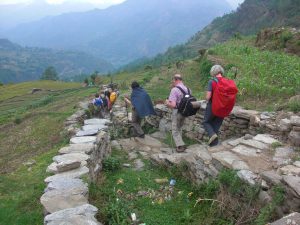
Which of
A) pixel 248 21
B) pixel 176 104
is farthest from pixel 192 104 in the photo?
pixel 248 21

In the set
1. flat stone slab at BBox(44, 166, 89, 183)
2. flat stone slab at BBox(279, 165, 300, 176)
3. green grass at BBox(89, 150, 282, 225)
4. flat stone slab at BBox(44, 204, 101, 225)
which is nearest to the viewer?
flat stone slab at BBox(44, 204, 101, 225)

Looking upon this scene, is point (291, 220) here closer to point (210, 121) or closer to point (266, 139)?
point (266, 139)

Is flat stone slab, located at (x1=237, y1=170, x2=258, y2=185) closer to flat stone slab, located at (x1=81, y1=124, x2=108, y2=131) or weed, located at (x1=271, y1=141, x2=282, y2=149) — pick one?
weed, located at (x1=271, y1=141, x2=282, y2=149)

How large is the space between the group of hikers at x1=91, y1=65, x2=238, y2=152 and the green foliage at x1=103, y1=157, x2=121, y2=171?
1.84m

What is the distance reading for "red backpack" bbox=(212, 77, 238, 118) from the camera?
8211 millimetres

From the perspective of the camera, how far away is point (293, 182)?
17.4 ft

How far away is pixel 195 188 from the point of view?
7.05m

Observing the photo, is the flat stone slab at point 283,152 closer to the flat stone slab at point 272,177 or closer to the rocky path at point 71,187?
the flat stone slab at point 272,177

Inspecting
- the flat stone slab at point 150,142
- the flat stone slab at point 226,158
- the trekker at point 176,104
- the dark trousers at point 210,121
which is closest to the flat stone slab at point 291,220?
the flat stone slab at point 226,158

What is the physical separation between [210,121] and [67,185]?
152 inches

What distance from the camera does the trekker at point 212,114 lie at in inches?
330

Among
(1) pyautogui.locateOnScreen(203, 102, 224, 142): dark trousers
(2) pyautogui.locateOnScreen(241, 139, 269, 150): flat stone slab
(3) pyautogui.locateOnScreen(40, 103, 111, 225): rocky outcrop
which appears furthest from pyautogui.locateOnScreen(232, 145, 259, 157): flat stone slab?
(3) pyautogui.locateOnScreen(40, 103, 111, 225): rocky outcrop

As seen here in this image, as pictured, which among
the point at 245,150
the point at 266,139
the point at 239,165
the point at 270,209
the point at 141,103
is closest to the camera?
the point at 270,209

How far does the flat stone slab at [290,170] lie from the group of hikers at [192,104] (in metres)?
2.42
